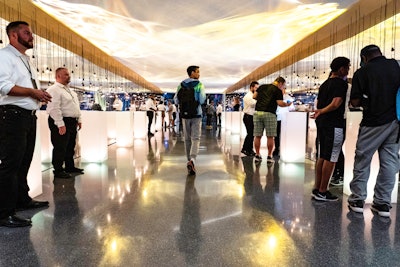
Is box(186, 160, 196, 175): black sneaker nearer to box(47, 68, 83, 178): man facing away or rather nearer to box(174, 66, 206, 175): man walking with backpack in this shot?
box(174, 66, 206, 175): man walking with backpack

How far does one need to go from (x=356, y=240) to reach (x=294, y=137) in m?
3.17

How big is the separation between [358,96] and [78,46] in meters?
7.54

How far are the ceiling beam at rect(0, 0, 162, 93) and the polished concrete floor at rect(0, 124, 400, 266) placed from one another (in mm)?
3327

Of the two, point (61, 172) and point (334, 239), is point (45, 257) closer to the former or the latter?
point (334, 239)

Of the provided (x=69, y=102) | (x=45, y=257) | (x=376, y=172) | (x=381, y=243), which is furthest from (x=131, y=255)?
(x=69, y=102)

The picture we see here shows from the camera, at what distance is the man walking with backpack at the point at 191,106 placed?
4102 millimetres

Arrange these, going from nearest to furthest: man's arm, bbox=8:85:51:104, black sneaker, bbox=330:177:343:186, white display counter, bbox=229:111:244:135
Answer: man's arm, bbox=8:85:51:104 → black sneaker, bbox=330:177:343:186 → white display counter, bbox=229:111:244:135

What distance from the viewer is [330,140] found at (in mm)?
2928

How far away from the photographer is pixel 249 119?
21.0 ft

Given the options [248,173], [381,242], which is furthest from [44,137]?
[381,242]

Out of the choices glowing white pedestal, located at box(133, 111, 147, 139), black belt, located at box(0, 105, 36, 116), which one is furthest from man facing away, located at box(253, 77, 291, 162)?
glowing white pedestal, located at box(133, 111, 147, 139)

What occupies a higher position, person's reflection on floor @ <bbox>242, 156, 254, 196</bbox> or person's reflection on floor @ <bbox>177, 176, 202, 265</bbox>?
person's reflection on floor @ <bbox>242, 156, 254, 196</bbox>

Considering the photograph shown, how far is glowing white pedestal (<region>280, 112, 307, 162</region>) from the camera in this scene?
5.10 m

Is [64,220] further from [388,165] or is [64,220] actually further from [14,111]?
[388,165]
